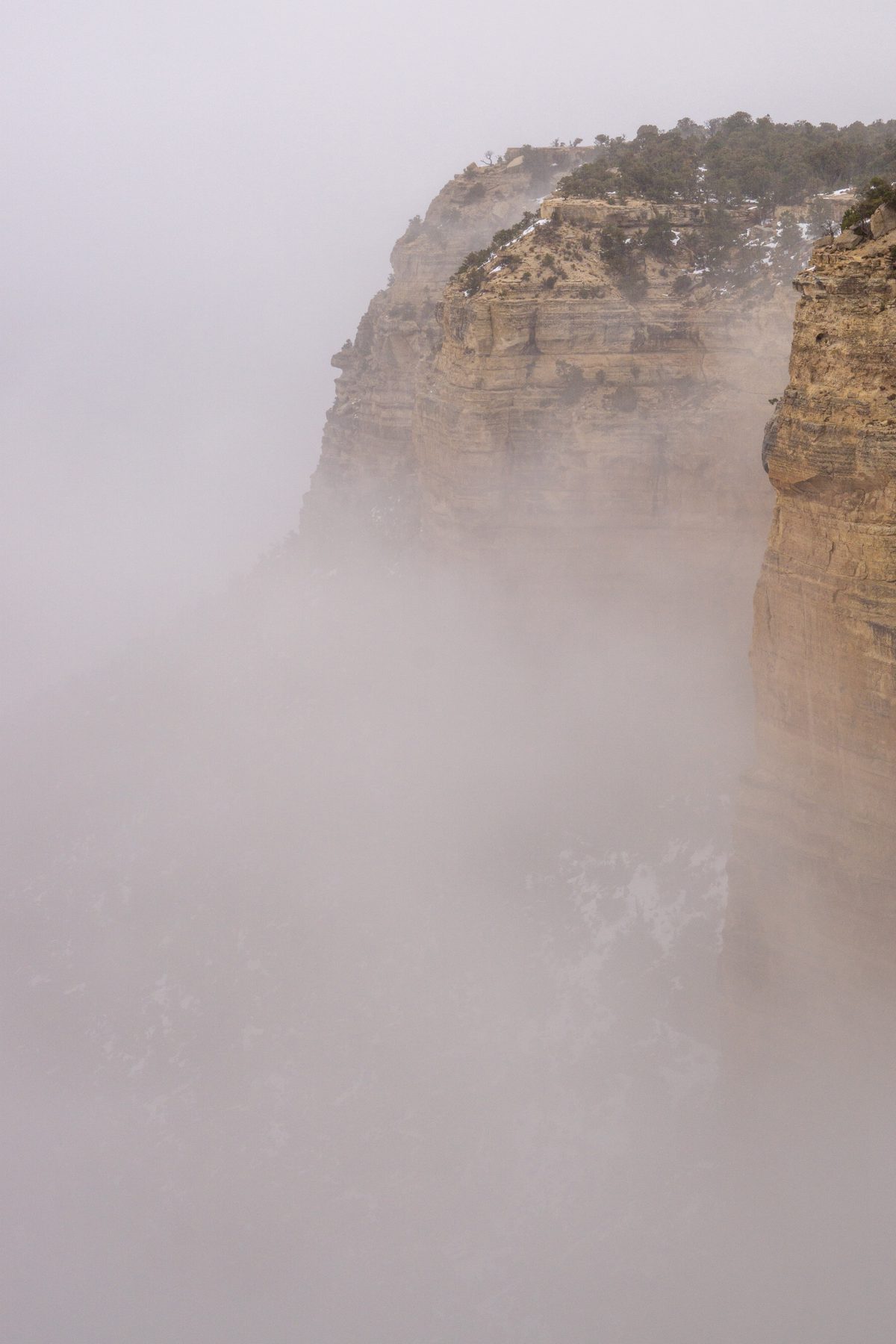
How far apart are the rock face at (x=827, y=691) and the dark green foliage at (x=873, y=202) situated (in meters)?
0.75

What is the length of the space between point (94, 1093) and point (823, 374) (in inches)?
988

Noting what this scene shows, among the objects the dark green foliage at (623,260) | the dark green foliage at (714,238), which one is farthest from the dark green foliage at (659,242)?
the dark green foliage at (714,238)

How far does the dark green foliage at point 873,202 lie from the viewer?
54.4 ft

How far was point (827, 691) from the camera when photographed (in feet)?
58.4

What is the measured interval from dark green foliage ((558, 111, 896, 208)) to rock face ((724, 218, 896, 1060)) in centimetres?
1474

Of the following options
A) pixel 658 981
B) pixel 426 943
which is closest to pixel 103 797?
pixel 426 943

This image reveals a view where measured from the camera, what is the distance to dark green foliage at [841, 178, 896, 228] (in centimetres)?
1659

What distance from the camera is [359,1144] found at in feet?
82.9

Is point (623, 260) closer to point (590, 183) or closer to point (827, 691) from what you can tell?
point (590, 183)

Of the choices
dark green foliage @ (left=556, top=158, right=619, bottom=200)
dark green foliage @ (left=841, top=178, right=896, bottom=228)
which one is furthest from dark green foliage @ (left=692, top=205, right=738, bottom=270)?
dark green foliage @ (left=841, top=178, right=896, bottom=228)

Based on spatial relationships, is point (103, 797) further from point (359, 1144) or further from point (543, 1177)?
point (543, 1177)

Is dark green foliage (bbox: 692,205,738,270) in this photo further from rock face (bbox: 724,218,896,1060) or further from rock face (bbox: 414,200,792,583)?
rock face (bbox: 724,218,896,1060)

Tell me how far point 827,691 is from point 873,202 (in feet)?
25.4

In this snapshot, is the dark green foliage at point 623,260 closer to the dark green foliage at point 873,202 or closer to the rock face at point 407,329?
the dark green foliage at point 873,202
